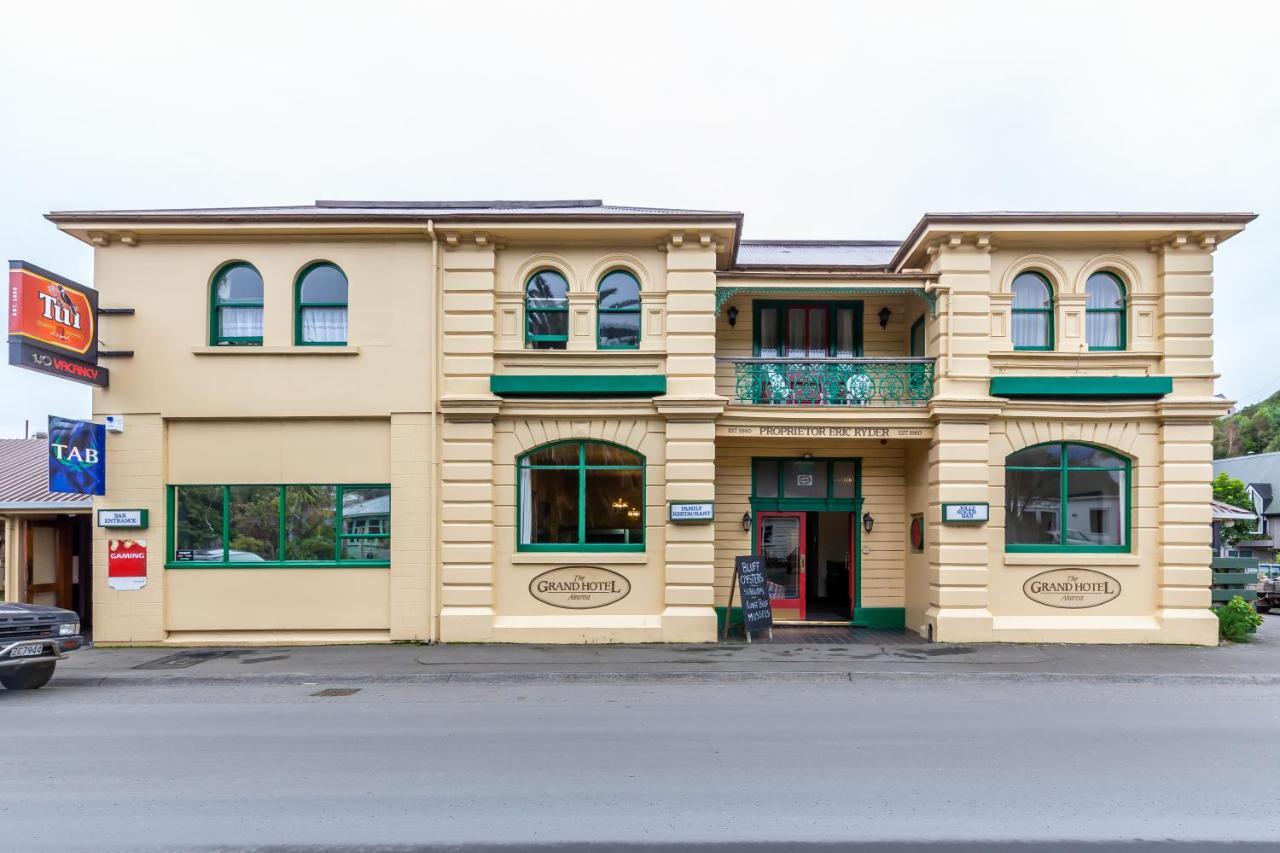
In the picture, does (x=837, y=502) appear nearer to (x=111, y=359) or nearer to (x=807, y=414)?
(x=807, y=414)

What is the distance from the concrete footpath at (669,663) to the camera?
1042cm

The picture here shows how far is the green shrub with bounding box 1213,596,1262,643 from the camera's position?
13.0 meters

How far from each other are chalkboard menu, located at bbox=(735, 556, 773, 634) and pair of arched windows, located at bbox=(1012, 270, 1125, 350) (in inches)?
235

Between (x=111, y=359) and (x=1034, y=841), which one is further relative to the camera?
(x=111, y=359)

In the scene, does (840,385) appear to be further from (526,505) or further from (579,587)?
(526,505)

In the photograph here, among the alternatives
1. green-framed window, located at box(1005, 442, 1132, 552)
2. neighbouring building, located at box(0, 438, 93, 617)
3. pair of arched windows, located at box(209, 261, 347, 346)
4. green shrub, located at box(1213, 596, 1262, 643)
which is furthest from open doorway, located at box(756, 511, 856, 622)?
neighbouring building, located at box(0, 438, 93, 617)

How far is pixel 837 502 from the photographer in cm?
1470

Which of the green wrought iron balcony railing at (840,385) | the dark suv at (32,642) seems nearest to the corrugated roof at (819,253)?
the green wrought iron balcony railing at (840,385)

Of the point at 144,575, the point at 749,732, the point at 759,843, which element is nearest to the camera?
the point at 759,843

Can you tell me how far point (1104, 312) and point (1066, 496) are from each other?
327cm

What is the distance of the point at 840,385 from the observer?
44.1 feet

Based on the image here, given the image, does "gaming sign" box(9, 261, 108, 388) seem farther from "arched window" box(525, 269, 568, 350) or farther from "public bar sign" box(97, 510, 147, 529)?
"arched window" box(525, 269, 568, 350)

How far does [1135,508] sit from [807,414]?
5.83 m

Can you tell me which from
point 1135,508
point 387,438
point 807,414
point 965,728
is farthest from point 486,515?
point 1135,508
